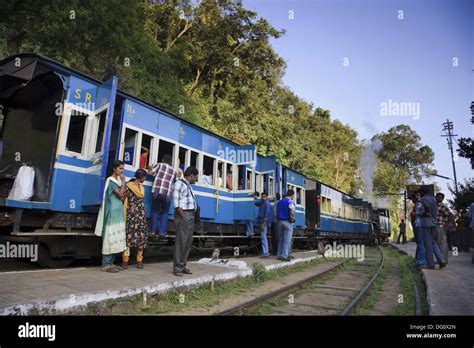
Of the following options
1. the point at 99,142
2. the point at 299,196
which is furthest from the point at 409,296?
the point at 299,196

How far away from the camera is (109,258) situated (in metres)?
6.11

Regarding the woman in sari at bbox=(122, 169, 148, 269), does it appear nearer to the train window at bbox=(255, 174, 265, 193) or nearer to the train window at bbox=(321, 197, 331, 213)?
the train window at bbox=(255, 174, 265, 193)

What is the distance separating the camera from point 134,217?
254 inches

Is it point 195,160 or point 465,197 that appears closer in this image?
point 195,160

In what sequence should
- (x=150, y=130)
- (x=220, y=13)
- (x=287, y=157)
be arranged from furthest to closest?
(x=287, y=157), (x=220, y=13), (x=150, y=130)

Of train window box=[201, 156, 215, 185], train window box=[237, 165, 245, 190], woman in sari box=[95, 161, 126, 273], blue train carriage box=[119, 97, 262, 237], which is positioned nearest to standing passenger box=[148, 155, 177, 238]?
Result: blue train carriage box=[119, 97, 262, 237]

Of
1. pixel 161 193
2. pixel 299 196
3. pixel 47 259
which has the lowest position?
pixel 47 259

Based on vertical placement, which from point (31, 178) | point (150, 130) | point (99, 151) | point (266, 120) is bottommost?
point (31, 178)

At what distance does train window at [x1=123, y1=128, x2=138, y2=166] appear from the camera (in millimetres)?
7602

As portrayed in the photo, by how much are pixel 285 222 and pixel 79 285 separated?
6.10m

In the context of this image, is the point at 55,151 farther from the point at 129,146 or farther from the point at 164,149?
the point at 164,149
